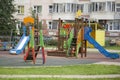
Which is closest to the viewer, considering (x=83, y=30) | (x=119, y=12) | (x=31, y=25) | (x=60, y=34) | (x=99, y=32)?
(x=31, y=25)

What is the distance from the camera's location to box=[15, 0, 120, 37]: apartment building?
70562 mm

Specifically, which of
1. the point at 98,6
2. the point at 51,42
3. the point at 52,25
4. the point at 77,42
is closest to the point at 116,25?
the point at 98,6

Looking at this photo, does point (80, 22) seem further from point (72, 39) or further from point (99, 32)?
point (99, 32)

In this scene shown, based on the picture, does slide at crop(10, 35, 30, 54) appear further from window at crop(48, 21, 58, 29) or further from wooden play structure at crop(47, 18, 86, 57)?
window at crop(48, 21, 58, 29)

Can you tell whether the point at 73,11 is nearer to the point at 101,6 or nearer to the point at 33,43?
the point at 101,6

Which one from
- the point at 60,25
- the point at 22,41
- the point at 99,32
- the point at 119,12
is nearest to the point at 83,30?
the point at 60,25

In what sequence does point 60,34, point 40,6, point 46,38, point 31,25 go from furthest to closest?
point 40,6
point 46,38
point 60,34
point 31,25

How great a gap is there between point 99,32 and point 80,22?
21.4 metres

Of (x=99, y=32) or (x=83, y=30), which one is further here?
(x=99, y=32)

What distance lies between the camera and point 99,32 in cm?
5200

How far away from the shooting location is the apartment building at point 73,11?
70562 millimetres

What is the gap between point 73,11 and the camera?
7444cm

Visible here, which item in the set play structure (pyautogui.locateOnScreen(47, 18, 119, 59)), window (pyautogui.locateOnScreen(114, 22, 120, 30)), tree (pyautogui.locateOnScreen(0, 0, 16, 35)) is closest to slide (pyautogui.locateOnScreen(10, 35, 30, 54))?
play structure (pyautogui.locateOnScreen(47, 18, 119, 59))

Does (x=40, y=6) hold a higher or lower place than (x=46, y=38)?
higher
